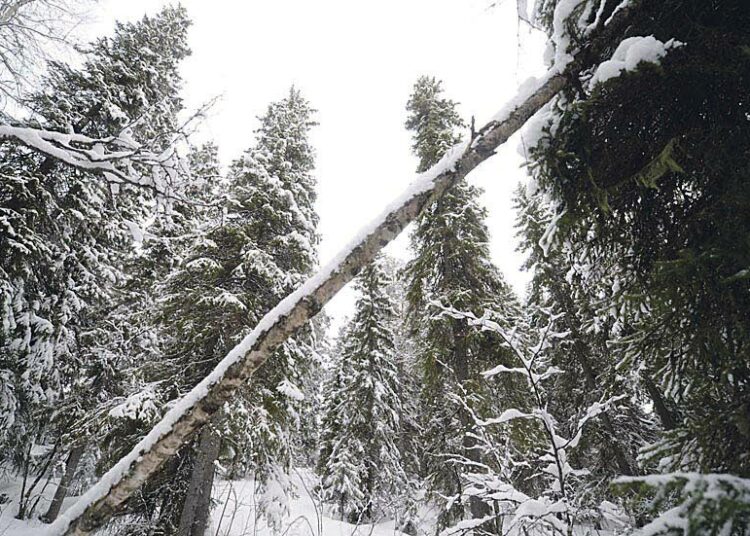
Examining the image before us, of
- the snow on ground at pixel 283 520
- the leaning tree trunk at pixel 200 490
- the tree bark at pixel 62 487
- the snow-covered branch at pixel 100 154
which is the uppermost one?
the snow-covered branch at pixel 100 154

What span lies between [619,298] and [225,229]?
8799 mm

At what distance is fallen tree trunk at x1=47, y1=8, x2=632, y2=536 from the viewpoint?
206 cm

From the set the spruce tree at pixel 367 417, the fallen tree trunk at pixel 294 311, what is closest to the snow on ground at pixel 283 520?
the fallen tree trunk at pixel 294 311

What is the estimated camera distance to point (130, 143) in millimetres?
4152

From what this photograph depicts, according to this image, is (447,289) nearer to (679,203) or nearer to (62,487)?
(679,203)

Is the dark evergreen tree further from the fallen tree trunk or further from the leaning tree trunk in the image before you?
the leaning tree trunk

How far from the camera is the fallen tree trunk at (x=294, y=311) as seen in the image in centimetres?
206

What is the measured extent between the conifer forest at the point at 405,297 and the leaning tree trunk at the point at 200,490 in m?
0.04

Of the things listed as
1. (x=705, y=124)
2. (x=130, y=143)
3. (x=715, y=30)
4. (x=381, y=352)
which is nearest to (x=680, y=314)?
(x=705, y=124)

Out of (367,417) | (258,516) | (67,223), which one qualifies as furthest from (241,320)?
(367,417)

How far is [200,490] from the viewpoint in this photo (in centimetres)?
732

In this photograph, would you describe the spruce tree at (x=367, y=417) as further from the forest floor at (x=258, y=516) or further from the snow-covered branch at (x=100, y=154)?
the snow-covered branch at (x=100, y=154)

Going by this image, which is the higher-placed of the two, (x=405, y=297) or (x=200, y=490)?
(x=405, y=297)

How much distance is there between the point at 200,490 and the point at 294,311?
737 centimetres
